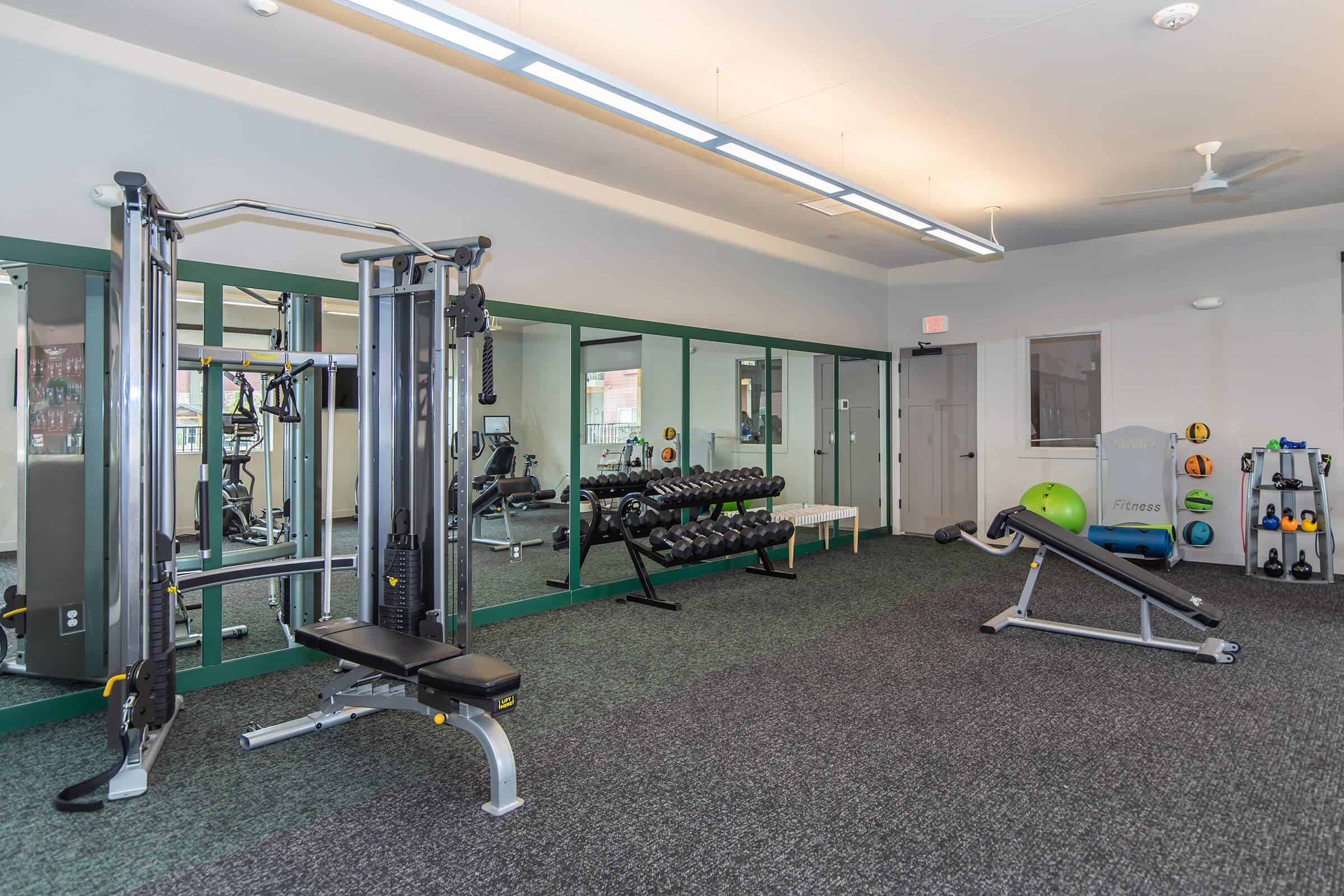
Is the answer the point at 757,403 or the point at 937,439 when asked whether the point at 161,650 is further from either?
the point at 937,439

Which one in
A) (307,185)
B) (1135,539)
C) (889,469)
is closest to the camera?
(307,185)

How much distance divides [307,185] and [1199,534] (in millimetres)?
6769

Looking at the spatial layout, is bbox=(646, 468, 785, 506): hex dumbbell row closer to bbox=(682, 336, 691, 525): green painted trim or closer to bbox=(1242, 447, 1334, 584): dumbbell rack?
bbox=(682, 336, 691, 525): green painted trim

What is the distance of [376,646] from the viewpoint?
254 centimetres

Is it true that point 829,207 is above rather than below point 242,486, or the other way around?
above

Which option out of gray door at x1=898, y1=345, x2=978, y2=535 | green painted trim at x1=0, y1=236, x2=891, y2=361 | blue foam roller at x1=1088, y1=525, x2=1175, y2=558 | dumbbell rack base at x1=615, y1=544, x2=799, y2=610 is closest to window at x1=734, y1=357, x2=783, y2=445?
green painted trim at x1=0, y1=236, x2=891, y2=361

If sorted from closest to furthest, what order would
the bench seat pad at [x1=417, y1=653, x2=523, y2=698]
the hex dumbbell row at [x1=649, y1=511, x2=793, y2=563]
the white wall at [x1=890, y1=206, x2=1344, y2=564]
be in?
the bench seat pad at [x1=417, y1=653, x2=523, y2=698] → the hex dumbbell row at [x1=649, y1=511, x2=793, y2=563] → the white wall at [x1=890, y1=206, x2=1344, y2=564]

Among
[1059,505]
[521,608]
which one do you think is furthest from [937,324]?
[521,608]

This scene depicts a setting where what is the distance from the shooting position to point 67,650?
3.18 metres

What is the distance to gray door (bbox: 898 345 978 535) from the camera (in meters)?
7.57

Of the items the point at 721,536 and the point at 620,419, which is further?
the point at 620,419

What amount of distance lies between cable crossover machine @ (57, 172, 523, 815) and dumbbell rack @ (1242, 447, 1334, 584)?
5.78 meters

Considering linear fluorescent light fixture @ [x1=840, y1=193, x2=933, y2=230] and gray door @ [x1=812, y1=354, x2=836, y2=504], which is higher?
linear fluorescent light fixture @ [x1=840, y1=193, x2=933, y2=230]

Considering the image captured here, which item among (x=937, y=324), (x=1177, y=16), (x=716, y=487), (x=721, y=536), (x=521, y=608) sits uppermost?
(x=1177, y=16)
